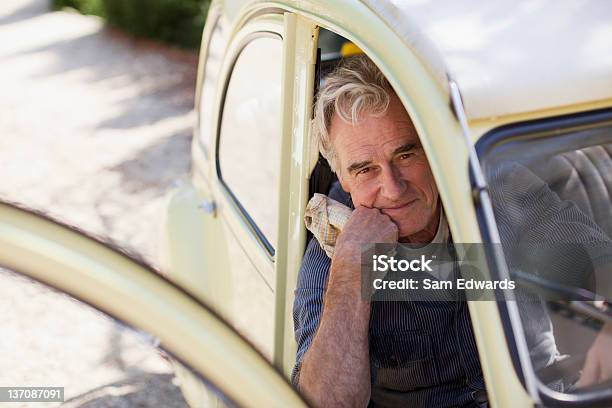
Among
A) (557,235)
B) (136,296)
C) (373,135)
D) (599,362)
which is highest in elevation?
(373,135)

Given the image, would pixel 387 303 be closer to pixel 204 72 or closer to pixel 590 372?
pixel 590 372

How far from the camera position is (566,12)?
1779mm

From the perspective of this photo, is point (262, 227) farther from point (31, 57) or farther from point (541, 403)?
point (31, 57)

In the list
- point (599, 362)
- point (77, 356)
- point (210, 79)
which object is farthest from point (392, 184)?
point (77, 356)

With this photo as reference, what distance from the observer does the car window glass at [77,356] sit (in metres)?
3.37

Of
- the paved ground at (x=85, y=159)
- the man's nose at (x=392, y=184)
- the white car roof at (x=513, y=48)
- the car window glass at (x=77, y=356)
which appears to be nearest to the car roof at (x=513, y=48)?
the white car roof at (x=513, y=48)

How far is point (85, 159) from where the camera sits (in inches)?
298

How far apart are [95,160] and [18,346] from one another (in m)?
4.09

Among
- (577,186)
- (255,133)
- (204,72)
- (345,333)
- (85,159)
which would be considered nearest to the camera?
(345,333)

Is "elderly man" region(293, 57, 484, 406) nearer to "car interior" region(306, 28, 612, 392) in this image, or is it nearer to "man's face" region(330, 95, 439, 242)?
Result: "man's face" region(330, 95, 439, 242)

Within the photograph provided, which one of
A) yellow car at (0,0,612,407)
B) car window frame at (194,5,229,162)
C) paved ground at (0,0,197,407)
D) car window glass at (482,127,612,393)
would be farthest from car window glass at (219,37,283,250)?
car window glass at (482,127,612,393)

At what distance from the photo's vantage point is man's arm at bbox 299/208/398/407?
6.57ft

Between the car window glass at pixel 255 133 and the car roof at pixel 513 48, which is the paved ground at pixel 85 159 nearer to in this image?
the car window glass at pixel 255 133

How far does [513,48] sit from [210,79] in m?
2.15
